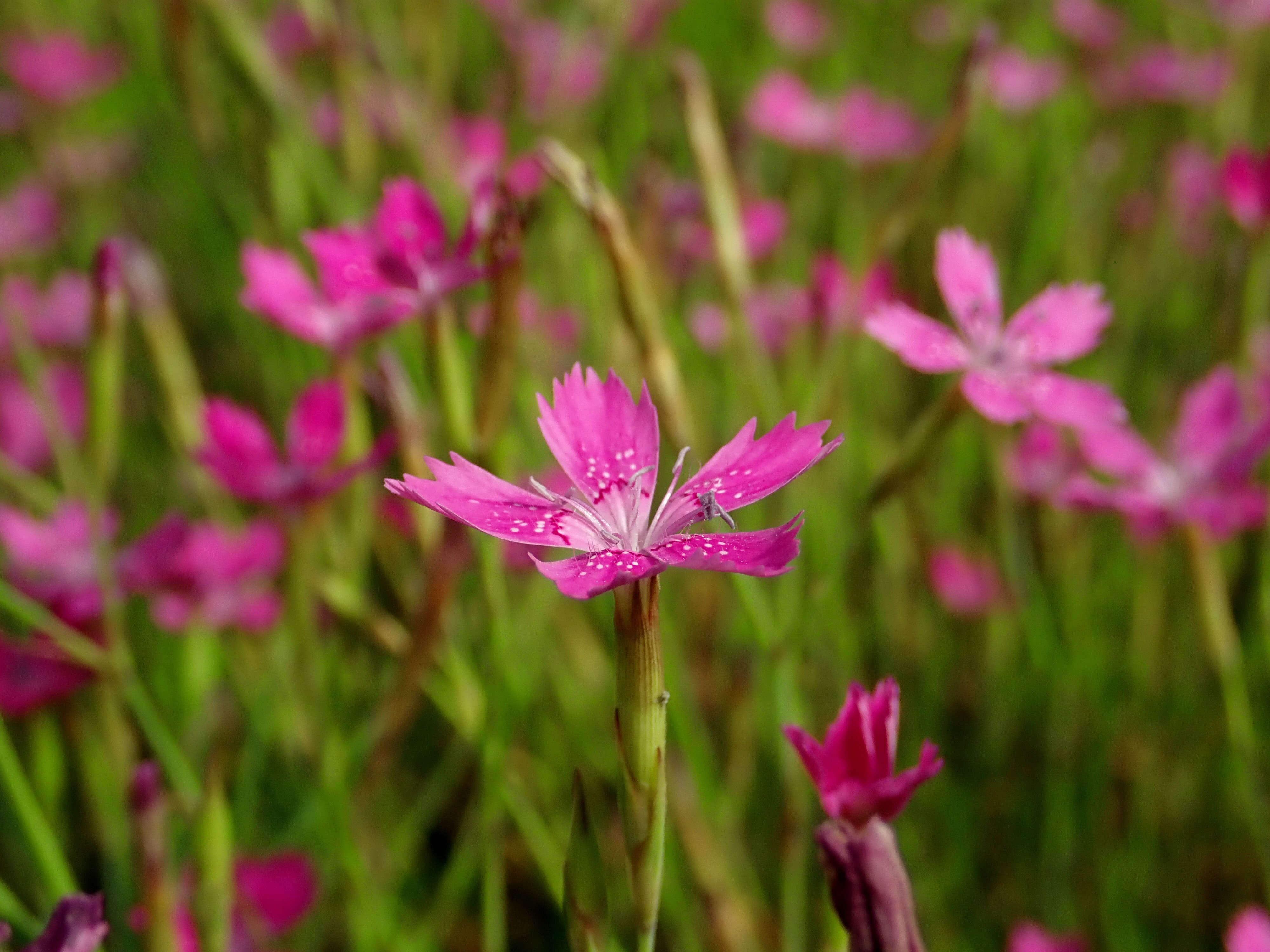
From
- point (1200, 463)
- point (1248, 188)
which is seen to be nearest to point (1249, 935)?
point (1200, 463)

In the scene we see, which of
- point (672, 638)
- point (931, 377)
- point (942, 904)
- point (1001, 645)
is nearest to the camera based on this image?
point (672, 638)

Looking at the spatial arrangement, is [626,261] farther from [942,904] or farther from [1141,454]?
[942,904]

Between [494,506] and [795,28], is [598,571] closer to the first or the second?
[494,506]

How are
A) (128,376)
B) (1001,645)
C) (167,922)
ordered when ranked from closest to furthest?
(167,922)
(1001,645)
(128,376)

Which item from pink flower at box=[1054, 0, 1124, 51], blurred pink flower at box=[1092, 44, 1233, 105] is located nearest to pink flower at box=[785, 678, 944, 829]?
blurred pink flower at box=[1092, 44, 1233, 105]

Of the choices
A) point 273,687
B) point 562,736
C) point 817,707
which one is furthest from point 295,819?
point 817,707

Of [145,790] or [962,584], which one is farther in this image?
[962,584]

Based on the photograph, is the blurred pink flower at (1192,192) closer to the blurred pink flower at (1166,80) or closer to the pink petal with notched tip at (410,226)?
the blurred pink flower at (1166,80)
